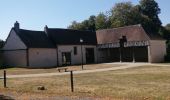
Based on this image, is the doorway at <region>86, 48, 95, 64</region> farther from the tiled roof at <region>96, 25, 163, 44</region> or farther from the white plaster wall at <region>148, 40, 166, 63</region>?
the white plaster wall at <region>148, 40, 166, 63</region>

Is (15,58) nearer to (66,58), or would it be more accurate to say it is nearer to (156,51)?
(66,58)

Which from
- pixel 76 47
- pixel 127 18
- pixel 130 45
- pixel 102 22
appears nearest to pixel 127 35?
pixel 130 45

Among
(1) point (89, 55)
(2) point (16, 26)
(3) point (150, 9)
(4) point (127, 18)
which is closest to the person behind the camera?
(2) point (16, 26)

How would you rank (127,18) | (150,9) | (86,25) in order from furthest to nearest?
(150,9), (86,25), (127,18)

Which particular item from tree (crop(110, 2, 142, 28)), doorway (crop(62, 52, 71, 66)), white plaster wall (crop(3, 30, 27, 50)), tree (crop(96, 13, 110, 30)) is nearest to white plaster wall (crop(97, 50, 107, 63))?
doorway (crop(62, 52, 71, 66))

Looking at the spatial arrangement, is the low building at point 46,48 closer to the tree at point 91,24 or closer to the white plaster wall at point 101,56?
the white plaster wall at point 101,56

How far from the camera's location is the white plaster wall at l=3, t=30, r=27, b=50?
150ft

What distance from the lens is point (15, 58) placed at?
153 ft

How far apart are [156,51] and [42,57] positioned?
1571 cm

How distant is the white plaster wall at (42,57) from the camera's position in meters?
45.7

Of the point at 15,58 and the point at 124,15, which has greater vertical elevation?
the point at 124,15

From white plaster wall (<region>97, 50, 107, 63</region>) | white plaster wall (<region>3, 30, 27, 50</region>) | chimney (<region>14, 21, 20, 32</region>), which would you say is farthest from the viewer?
white plaster wall (<region>97, 50, 107, 63</region>)

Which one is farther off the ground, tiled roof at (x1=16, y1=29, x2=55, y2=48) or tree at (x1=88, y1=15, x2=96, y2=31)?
tree at (x1=88, y1=15, x2=96, y2=31)

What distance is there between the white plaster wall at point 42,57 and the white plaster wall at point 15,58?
0.93m
